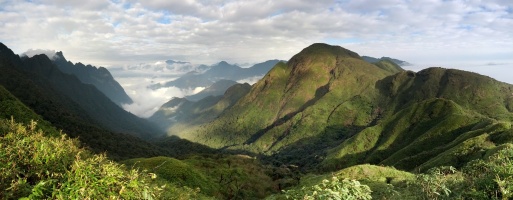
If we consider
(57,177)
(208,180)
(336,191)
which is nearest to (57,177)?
(57,177)

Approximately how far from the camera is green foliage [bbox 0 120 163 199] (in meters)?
10.4

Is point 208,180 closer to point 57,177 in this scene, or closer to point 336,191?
point 57,177

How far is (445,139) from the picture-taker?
17038 cm

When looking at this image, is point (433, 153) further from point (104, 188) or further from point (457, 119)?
point (104, 188)

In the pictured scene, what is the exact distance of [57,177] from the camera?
1196 cm

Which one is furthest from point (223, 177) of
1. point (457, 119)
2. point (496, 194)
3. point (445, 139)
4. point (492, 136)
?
point (457, 119)

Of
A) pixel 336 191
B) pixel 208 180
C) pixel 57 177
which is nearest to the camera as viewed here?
pixel 336 191

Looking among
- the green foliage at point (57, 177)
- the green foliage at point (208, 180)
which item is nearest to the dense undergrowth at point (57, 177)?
the green foliage at point (57, 177)

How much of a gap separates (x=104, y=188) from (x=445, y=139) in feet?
628

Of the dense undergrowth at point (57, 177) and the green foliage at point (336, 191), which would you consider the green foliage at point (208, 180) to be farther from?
the green foliage at point (336, 191)

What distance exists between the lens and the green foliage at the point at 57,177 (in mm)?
10359

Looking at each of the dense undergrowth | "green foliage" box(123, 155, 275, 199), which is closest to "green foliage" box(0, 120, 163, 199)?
the dense undergrowth

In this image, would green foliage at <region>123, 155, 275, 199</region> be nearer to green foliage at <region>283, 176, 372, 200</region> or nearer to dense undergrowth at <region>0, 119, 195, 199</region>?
dense undergrowth at <region>0, 119, 195, 199</region>

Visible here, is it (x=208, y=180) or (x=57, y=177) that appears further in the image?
(x=208, y=180)
